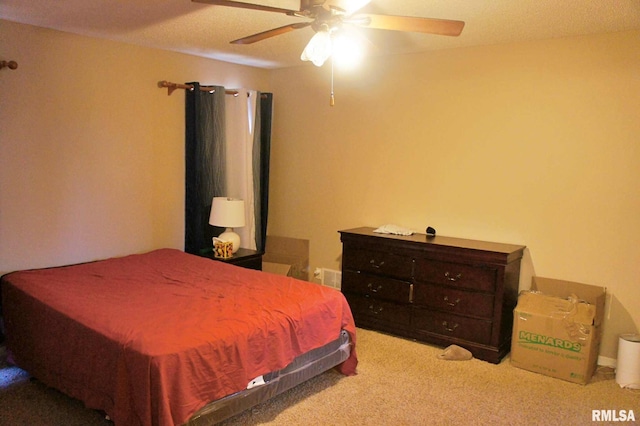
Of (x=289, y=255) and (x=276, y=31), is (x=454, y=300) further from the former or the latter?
(x=276, y=31)

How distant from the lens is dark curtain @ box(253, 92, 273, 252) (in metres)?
4.80

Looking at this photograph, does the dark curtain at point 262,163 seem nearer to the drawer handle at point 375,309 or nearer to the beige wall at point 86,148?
the beige wall at point 86,148

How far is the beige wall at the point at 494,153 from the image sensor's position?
3320 mm

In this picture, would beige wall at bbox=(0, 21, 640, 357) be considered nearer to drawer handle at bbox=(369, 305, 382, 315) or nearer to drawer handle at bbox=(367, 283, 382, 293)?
drawer handle at bbox=(367, 283, 382, 293)

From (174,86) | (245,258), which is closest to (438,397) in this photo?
(245,258)

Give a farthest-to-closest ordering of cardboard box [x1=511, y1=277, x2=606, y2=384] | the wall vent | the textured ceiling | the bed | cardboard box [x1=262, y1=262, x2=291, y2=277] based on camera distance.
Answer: cardboard box [x1=262, y1=262, x2=291, y2=277], the wall vent, cardboard box [x1=511, y1=277, x2=606, y2=384], the textured ceiling, the bed

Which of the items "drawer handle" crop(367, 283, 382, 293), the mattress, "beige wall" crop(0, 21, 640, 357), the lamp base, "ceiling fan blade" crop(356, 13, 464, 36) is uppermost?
"ceiling fan blade" crop(356, 13, 464, 36)

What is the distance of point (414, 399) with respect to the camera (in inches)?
113

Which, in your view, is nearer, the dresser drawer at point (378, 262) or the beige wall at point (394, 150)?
the beige wall at point (394, 150)

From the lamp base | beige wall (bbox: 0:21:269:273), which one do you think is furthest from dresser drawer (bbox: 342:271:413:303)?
beige wall (bbox: 0:21:269:273)

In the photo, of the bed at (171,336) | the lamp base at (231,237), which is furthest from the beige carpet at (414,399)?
the lamp base at (231,237)

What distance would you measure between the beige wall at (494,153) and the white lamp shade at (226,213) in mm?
845

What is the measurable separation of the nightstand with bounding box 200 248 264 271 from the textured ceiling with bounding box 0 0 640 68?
1.80 m

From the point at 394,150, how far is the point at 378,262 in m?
1.05
